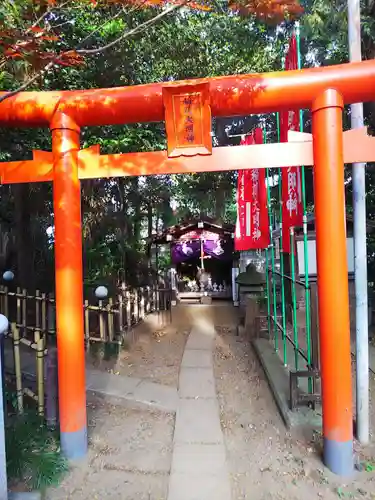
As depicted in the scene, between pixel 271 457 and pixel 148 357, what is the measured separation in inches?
135

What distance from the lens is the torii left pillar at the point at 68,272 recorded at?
3734mm

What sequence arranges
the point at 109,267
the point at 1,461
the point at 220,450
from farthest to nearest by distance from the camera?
the point at 109,267 → the point at 220,450 → the point at 1,461

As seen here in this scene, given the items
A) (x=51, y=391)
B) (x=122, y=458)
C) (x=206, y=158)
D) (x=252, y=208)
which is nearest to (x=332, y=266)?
(x=206, y=158)

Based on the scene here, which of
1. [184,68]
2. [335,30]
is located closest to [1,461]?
[184,68]

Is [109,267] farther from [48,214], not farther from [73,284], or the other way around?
[73,284]

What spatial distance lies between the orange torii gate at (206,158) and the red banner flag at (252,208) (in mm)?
2401

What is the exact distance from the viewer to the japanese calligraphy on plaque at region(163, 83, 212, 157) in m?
3.71

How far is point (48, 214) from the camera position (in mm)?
11695

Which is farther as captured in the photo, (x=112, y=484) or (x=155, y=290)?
(x=155, y=290)

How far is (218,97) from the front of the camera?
3.79m

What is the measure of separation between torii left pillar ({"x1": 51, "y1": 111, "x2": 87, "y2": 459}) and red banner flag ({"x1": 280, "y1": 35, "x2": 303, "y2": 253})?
2.80 m

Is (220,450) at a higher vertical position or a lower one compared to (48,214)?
lower

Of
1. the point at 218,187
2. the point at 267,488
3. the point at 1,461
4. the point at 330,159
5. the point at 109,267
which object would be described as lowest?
the point at 267,488

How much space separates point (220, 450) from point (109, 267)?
8430mm
